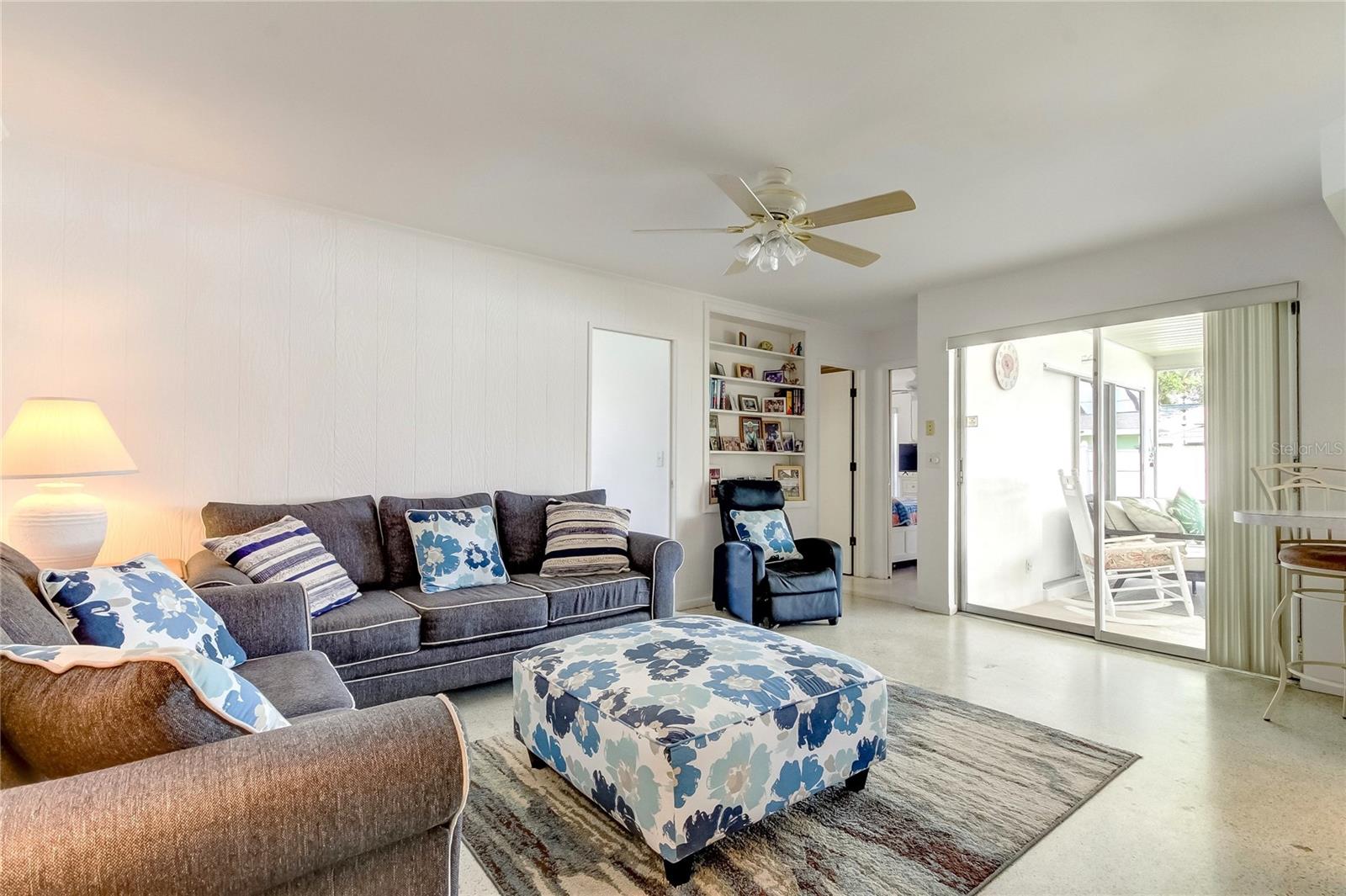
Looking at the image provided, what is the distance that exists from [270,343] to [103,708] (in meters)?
2.75

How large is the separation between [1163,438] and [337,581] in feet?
15.8

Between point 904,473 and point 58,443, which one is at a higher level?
point 58,443

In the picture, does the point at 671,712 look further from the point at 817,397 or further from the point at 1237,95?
the point at 817,397

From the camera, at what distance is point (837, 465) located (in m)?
6.38

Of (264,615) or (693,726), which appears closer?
(693,726)

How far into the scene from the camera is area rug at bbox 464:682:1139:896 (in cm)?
173

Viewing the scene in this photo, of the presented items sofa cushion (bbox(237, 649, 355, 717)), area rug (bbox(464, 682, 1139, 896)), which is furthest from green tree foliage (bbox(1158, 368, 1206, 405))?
sofa cushion (bbox(237, 649, 355, 717))

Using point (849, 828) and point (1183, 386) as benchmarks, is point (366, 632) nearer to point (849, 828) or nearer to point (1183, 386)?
point (849, 828)

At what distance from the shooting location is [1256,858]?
5.96 ft

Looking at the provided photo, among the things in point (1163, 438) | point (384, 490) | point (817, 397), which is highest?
point (817, 397)

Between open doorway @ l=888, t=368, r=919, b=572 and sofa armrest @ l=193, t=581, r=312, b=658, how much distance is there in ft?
18.6

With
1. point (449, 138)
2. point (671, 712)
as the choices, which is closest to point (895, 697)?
point (671, 712)

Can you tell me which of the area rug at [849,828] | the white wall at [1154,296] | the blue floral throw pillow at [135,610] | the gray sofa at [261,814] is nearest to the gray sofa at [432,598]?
the blue floral throw pillow at [135,610]

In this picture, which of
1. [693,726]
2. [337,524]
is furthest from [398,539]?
[693,726]
